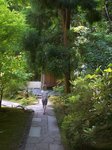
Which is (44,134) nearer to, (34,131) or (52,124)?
(34,131)

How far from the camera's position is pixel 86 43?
1352cm

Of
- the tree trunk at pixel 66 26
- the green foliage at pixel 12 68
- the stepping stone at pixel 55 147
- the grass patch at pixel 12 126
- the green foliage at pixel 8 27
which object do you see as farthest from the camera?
the tree trunk at pixel 66 26

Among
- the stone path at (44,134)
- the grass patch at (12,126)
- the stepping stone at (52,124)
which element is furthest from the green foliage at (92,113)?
the stepping stone at (52,124)

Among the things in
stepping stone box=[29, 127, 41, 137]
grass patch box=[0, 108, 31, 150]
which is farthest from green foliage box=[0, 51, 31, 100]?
stepping stone box=[29, 127, 41, 137]

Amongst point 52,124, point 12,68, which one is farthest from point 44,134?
point 12,68

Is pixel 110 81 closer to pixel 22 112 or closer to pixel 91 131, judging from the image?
pixel 91 131

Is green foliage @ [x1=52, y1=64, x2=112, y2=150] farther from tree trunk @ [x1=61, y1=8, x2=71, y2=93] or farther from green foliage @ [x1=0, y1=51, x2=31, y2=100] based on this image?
tree trunk @ [x1=61, y1=8, x2=71, y2=93]

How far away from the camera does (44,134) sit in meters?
10.4

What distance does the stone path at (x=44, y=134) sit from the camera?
29.1ft

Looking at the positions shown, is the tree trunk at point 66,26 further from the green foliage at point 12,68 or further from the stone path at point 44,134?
the green foliage at point 12,68

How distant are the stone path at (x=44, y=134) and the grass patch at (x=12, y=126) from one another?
327mm

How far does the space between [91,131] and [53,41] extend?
7.87 meters

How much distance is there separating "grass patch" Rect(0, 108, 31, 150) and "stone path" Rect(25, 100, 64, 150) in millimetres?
327

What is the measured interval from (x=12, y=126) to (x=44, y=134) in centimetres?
162
